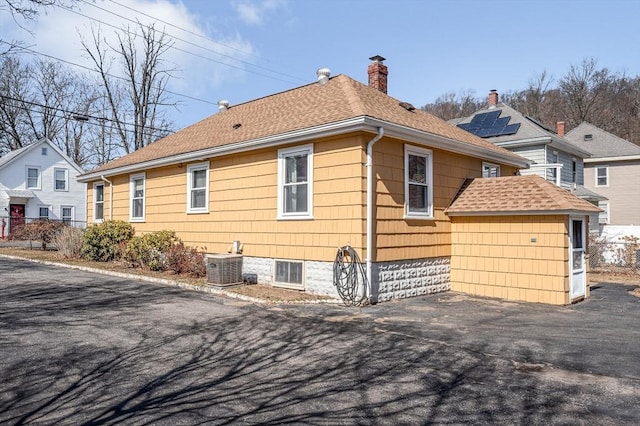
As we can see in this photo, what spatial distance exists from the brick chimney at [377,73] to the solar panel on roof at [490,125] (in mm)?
10540

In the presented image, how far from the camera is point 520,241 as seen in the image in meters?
10.1

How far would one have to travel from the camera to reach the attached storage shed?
31.5 ft

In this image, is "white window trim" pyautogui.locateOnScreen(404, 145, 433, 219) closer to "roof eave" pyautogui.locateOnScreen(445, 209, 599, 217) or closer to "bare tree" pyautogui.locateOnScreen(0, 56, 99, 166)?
"roof eave" pyautogui.locateOnScreen(445, 209, 599, 217)

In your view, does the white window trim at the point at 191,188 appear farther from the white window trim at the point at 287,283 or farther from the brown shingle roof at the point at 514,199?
the brown shingle roof at the point at 514,199

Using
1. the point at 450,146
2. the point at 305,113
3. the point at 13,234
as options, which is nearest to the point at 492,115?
the point at 450,146

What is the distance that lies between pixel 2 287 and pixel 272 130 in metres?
6.80

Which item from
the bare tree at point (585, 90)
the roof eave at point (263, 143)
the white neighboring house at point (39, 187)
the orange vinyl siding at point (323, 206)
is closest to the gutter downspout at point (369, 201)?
the orange vinyl siding at point (323, 206)

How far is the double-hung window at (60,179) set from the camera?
32188 mm

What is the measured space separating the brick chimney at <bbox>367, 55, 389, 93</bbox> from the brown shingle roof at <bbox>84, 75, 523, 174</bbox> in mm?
1270

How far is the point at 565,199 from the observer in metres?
9.80

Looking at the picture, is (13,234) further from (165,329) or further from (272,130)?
(165,329)

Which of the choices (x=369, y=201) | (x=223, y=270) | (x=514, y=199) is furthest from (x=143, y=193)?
(x=514, y=199)

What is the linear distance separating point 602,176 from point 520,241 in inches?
926

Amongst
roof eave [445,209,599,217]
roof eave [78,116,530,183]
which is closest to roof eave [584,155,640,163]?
roof eave [78,116,530,183]
